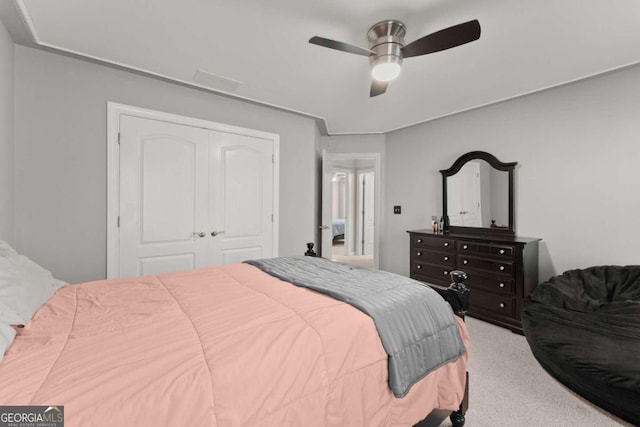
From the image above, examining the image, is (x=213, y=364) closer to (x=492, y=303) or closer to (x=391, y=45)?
(x=391, y=45)

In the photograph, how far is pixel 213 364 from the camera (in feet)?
2.84

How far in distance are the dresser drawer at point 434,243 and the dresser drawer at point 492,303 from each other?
550 millimetres

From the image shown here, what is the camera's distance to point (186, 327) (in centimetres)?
108

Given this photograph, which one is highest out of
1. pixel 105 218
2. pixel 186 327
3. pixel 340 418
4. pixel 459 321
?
pixel 105 218

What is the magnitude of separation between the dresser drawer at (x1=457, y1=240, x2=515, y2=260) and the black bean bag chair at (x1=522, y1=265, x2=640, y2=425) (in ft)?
1.42

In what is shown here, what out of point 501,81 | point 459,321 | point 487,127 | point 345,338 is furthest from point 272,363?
point 487,127

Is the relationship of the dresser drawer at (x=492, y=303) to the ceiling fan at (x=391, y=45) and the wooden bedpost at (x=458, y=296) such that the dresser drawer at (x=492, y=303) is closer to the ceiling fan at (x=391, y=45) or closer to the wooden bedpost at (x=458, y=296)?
the wooden bedpost at (x=458, y=296)

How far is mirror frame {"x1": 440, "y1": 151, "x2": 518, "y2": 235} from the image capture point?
3.27 metres

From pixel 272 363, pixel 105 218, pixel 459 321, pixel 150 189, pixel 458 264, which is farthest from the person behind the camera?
pixel 458 264

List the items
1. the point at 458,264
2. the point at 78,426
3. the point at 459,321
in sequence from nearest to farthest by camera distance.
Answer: the point at 78,426, the point at 459,321, the point at 458,264

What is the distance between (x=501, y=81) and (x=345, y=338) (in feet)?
9.54

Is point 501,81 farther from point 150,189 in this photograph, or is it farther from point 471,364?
point 150,189

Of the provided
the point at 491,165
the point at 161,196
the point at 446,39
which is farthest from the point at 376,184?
the point at 161,196

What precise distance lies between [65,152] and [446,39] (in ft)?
9.84
